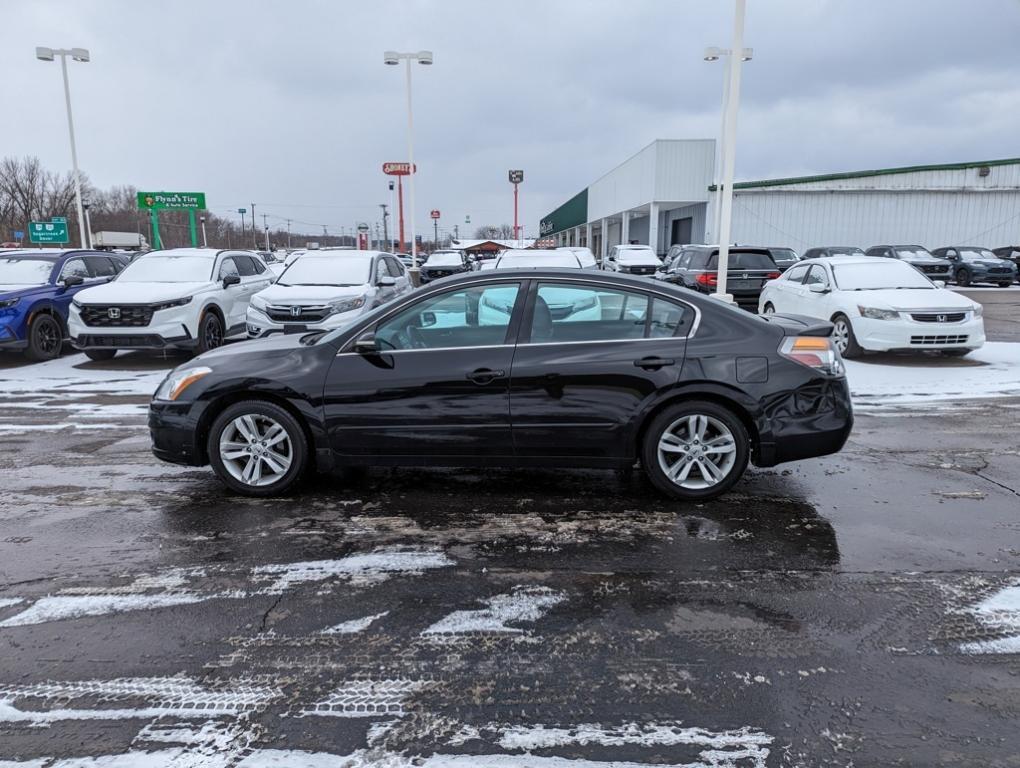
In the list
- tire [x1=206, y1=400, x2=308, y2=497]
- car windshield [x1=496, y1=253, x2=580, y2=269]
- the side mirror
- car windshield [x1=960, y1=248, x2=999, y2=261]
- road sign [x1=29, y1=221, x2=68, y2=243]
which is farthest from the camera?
road sign [x1=29, y1=221, x2=68, y2=243]

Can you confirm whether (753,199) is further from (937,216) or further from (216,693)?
(216,693)

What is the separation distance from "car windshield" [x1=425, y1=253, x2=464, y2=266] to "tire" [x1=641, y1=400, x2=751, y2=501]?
918 inches

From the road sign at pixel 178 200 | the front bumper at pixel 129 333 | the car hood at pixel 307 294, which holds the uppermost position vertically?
the road sign at pixel 178 200

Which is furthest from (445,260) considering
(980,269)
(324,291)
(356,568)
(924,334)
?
(356,568)

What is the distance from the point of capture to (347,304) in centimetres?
1116

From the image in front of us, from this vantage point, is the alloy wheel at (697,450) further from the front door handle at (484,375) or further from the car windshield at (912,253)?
the car windshield at (912,253)

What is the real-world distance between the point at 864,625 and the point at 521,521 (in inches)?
79.7

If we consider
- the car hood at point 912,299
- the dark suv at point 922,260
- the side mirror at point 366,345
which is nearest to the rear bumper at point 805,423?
the side mirror at point 366,345

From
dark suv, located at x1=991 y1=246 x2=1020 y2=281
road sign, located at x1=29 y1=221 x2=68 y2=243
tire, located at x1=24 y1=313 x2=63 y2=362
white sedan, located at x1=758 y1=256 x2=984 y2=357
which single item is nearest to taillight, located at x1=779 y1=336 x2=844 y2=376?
white sedan, located at x1=758 y1=256 x2=984 y2=357

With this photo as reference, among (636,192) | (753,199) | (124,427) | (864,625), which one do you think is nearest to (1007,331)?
(864,625)

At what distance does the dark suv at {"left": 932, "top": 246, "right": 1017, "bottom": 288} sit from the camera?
27156 mm

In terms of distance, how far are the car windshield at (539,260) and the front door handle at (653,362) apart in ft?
27.5

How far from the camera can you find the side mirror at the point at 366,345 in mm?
4805

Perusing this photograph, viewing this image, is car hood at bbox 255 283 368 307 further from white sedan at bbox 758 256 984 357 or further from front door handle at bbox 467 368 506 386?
white sedan at bbox 758 256 984 357
